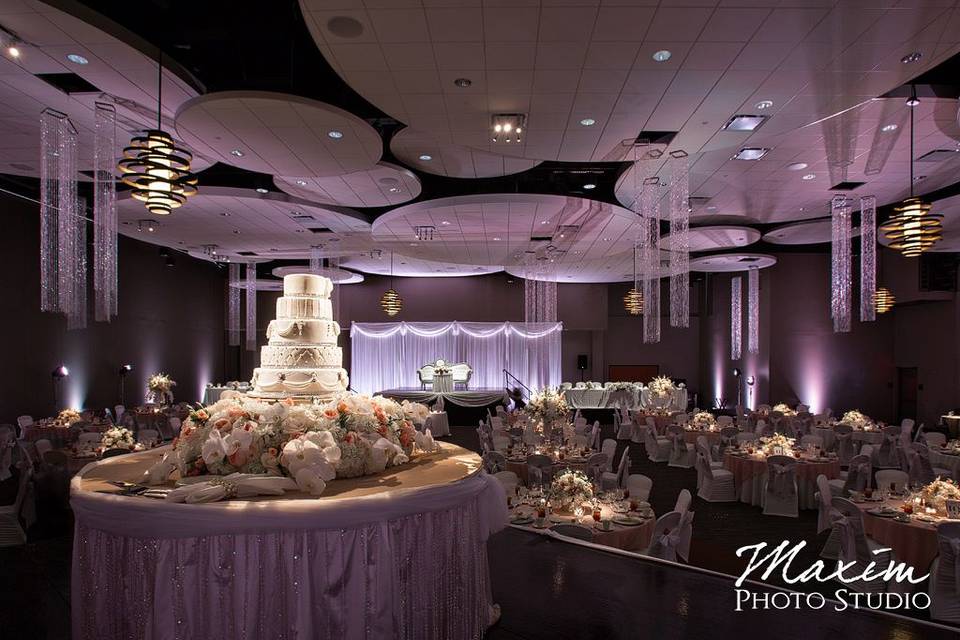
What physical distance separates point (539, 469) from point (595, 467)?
0.73m

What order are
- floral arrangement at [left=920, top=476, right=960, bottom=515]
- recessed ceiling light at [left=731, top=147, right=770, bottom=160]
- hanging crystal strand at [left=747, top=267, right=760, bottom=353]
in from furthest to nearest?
hanging crystal strand at [left=747, top=267, right=760, bottom=353] < recessed ceiling light at [left=731, top=147, right=770, bottom=160] < floral arrangement at [left=920, top=476, right=960, bottom=515]

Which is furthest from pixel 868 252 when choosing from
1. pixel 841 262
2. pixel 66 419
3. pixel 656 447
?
pixel 66 419

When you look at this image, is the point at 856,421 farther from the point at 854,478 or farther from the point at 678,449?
the point at 854,478

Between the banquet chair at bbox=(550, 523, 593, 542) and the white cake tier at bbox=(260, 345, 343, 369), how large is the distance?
2.68 m

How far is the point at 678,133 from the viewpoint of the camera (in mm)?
Answer: 6730

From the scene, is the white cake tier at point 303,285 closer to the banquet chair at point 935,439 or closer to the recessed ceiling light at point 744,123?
the recessed ceiling light at point 744,123

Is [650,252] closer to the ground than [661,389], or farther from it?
farther from it

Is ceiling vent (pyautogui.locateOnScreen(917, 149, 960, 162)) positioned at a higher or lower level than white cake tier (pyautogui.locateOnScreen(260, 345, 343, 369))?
higher

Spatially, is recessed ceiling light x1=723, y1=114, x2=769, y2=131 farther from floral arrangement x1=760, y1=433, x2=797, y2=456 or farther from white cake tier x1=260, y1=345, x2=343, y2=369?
white cake tier x1=260, y1=345, x2=343, y2=369

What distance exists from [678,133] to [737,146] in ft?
4.21

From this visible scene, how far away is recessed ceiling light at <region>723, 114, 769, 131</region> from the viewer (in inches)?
248

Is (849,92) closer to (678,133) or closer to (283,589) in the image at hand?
(678,133)

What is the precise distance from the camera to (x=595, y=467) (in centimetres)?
734

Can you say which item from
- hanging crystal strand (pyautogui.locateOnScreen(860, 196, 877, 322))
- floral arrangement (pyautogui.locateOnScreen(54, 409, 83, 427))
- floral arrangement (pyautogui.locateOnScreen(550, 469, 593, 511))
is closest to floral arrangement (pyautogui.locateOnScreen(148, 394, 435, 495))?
floral arrangement (pyautogui.locateOnScreen(550, 469, 593, 511))
